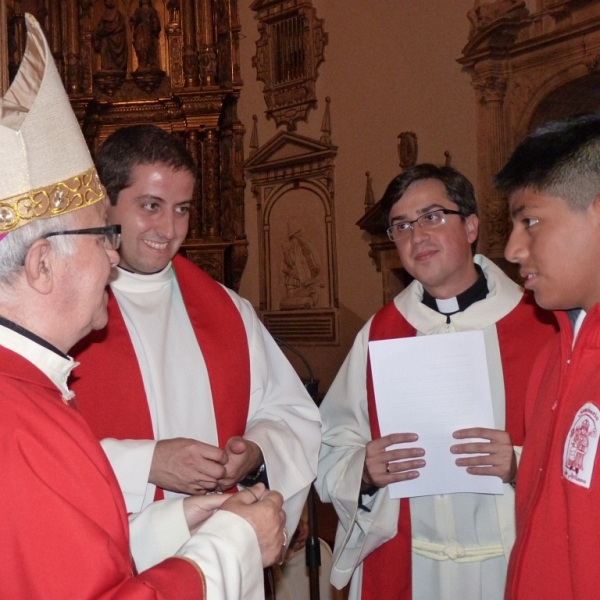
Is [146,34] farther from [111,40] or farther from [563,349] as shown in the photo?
[563,349]

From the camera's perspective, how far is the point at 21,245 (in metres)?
1.50

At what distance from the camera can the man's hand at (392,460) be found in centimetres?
248

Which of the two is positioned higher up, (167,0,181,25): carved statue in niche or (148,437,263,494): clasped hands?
(167,0,181,25): carved statue in niche

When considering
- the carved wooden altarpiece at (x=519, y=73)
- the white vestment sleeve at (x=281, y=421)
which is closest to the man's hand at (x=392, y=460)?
the white vestment sleeve at (x=281, y=421)

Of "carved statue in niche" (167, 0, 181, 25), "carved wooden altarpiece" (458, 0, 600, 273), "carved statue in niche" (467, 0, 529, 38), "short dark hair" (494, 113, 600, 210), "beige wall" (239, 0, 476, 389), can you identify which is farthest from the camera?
"carved statue in niche" (167, 0, 181, 25)

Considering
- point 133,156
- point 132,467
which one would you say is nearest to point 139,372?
point 132,467

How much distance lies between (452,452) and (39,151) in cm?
150

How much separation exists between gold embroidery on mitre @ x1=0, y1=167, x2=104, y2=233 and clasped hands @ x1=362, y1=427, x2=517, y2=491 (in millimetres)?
1274

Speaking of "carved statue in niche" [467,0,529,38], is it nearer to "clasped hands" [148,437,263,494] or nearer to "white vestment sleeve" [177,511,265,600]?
"clasped hands" [148,437,263,494]

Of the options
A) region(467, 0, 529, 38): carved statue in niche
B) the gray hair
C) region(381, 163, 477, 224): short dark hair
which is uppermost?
region(467, 0, 529, 38): carved statue in niche

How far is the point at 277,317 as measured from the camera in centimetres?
1106

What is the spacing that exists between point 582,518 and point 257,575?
2.25 feet

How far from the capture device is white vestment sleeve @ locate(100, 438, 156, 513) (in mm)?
2254

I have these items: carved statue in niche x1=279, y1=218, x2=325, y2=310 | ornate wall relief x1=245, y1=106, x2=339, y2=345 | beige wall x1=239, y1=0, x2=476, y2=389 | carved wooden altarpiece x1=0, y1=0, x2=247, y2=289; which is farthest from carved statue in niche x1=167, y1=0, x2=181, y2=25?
carved statue in niche x1=279, y1=218, x2=325, y2=310
